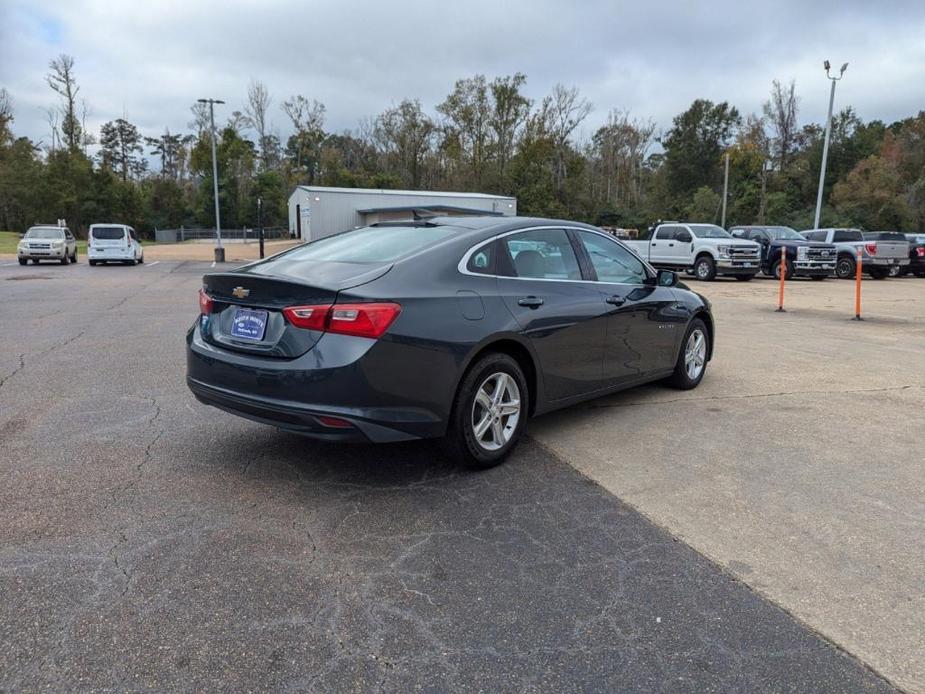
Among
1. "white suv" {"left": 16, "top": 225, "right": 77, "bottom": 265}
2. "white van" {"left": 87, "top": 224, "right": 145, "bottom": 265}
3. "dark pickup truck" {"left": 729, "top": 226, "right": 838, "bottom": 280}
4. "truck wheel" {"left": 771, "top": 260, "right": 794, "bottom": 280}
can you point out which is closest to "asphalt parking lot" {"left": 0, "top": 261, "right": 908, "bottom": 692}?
"dark pickup truck" {"left": 729, "top": 226, "right": 838, "bottom": 280}

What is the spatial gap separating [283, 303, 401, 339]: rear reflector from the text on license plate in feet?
1.12

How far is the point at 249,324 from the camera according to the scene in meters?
4.00

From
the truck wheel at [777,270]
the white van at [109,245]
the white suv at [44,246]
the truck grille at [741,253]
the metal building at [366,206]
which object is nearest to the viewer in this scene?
the truck grille at [741,253]

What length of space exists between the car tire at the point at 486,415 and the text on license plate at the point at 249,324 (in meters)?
1.20

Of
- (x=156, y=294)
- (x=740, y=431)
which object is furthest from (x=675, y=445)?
(x=156, y=294)

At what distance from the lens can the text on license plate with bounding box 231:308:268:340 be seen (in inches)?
154

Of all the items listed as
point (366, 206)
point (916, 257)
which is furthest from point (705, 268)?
point (366, 206)

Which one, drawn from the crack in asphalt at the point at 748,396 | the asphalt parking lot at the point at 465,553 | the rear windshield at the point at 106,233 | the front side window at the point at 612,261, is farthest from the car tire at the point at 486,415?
the rear windshield at the point at 106,233

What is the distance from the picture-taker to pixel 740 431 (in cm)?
527

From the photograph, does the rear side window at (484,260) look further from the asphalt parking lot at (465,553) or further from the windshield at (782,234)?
the windshield at (782,234)

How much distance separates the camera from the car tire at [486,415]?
4.10 m

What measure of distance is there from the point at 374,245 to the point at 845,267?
2497cm

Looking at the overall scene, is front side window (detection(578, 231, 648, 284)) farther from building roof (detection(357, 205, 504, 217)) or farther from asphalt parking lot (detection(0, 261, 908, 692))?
building roof (detection(357, 205, 504, 217))

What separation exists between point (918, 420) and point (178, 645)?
18.7ft
